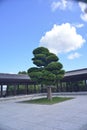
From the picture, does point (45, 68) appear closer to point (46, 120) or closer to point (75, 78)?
point (75, 78)

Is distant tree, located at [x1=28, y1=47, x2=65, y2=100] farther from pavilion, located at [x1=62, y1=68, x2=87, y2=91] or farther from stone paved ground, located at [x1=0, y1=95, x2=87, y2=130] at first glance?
stone paved ground, located at [x1=0, y1=95, x2=87, y2=130]

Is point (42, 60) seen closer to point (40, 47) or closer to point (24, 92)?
point (40, 47)

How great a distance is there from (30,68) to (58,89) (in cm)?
1099

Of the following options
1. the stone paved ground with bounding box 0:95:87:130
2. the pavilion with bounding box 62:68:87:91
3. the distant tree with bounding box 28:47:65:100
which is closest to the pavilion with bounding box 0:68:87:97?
the pavilion with bounding box 62:68:87:91

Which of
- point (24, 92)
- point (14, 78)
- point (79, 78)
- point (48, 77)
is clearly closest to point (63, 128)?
point (48, 77)

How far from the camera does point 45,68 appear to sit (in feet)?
57.8

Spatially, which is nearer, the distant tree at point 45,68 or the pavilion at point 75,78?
the distant tree at point 45,68

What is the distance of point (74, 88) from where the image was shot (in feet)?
89.0

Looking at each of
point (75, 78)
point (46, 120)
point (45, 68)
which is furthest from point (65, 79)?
point (46, 120)

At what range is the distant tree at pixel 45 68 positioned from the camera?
17.2 m

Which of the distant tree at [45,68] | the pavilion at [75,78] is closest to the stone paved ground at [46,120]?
the distant tree at [45,68]

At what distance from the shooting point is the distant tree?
1717 cm

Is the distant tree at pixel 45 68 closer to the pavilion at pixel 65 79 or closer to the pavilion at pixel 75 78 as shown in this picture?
the pavilion at pixel 65 79

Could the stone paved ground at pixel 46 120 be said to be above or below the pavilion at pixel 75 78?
below
